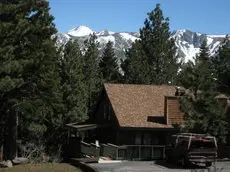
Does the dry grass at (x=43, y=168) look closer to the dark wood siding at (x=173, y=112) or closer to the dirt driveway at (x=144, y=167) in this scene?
the dirt driveway at (x=144, y=167)

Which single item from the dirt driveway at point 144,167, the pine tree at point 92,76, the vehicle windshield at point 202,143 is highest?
the pine tree at point 92,76

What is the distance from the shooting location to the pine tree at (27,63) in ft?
118

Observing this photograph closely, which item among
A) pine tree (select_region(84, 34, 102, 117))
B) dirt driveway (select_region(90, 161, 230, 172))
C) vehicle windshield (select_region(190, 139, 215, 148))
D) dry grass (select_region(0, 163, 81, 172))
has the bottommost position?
dry grass (select_region(0, 163, 81, 172))

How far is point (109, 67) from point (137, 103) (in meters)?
31.5

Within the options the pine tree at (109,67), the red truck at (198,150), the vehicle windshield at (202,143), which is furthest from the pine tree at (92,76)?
the vehicle windshield at (202,143)

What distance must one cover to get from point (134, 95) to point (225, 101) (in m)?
8.65

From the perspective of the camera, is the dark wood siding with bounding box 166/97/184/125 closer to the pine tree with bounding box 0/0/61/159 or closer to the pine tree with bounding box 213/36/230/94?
the pine tree with bounding box 0/0/61/159

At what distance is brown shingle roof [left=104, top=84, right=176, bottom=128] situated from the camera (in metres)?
41.8

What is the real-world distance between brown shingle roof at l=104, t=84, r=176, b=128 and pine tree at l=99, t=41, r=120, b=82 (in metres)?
24.3

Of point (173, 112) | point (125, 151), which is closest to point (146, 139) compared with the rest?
point (173, 112)

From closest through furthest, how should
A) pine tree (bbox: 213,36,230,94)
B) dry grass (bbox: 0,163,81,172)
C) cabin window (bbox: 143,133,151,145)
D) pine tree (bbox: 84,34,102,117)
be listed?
1. dry grass (bbox: 0,163,81,172)
2. cabin window (bbox: 143,133,151,145)
3. pine tree (bbox: 213,36,230,94)
4. pine tree (bbox: 84,34,102,117)

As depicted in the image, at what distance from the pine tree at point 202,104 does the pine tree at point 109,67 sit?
Result: 116 ft

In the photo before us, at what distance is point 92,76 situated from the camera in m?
62.8

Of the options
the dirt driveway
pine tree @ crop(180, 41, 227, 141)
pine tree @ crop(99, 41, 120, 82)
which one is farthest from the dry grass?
pine tree @ crop(99, 41, 120, 82)
